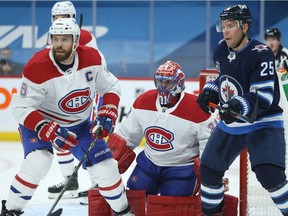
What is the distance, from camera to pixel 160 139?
11.8ft

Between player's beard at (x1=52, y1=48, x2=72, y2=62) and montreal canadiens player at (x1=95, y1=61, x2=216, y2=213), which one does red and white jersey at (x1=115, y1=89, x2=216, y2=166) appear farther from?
player's beard at (x1=52, y1=48, x2=72, y2=62)

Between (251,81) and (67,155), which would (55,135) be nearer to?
(251,81)

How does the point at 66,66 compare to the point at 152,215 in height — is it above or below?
above

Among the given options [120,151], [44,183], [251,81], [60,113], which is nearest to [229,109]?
[251,81]

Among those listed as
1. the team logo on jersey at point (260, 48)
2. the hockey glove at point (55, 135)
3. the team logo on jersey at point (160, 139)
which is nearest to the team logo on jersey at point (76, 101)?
the hockey glove at point (55, 135)

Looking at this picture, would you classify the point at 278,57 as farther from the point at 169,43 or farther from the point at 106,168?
the point at 169,43

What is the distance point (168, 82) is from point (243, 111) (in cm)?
58

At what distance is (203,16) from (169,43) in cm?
51

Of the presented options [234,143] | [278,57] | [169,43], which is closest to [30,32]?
[169,43]

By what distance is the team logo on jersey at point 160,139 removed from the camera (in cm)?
358

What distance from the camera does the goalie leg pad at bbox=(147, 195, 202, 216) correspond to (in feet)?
11.6

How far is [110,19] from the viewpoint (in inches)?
364

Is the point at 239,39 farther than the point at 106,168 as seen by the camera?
No

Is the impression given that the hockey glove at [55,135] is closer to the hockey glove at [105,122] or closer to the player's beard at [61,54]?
the hockey glove at [105,122]
